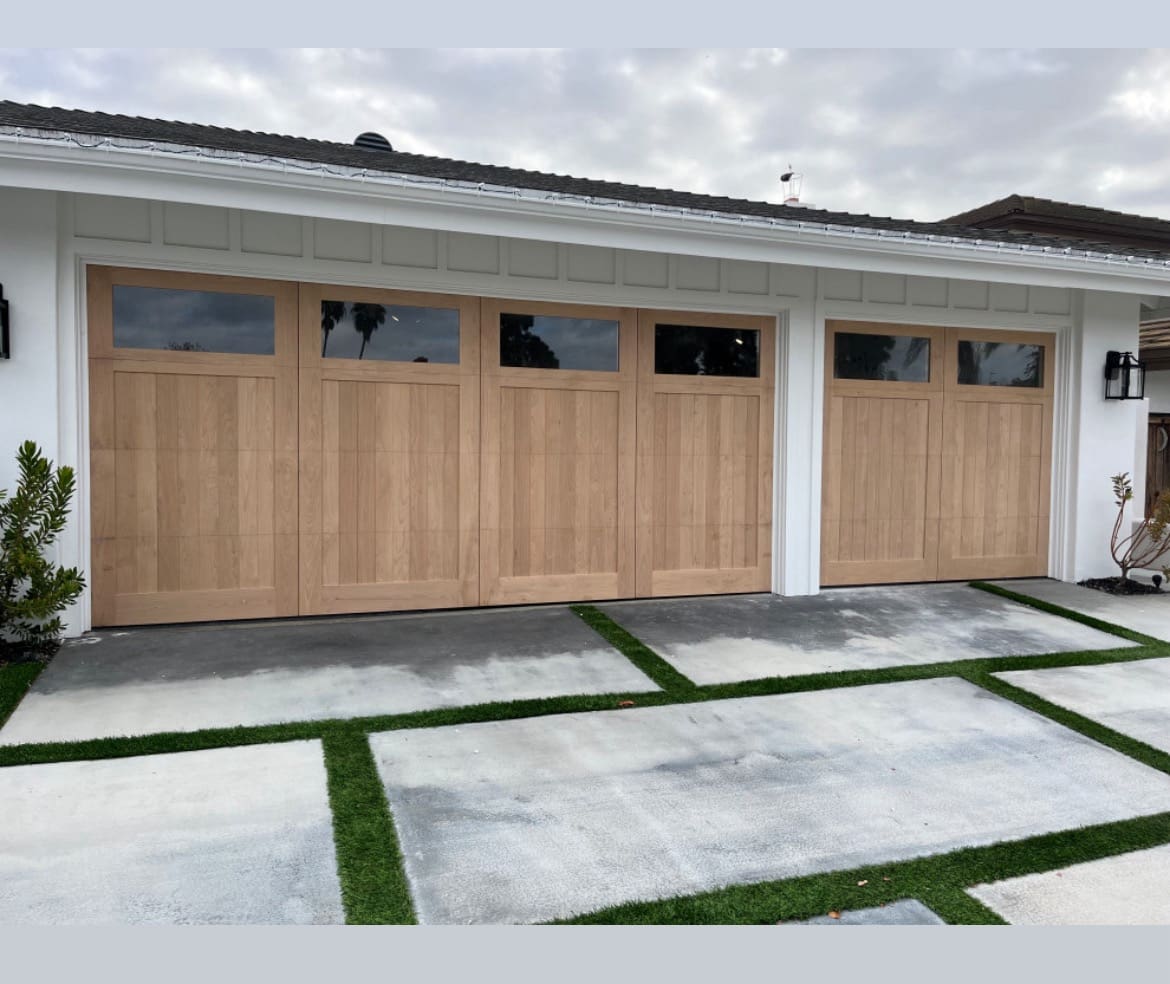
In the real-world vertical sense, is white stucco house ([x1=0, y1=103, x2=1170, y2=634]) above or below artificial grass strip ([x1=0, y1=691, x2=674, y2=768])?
above

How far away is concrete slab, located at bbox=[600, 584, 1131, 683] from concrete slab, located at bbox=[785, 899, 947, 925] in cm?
202

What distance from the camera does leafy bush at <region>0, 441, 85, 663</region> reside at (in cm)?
411

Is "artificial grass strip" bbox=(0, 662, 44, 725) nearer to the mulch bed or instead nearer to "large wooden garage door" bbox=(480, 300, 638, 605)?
"large wooden garage door" bbox=(480, 300, 638, 605)

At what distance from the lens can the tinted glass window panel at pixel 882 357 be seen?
6449 millimetres

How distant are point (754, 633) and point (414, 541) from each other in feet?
7.94

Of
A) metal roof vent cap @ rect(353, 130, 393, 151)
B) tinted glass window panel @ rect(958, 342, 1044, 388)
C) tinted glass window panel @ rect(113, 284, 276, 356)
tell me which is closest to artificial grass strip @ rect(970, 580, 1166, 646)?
tinted glass window panel @ rect(958, 342, 1044, 388)

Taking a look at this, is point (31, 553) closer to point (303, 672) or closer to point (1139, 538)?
point (303, 672)

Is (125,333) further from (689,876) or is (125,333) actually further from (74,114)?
(689,876)

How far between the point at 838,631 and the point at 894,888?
10.2 feet

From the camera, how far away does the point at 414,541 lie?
547cm

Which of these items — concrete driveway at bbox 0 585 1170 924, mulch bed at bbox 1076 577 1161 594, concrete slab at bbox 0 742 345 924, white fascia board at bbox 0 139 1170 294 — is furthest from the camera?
mulch bed at bbox 1076 577 1161 594

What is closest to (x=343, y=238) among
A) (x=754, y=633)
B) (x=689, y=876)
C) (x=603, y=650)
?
(x=603, y=650)

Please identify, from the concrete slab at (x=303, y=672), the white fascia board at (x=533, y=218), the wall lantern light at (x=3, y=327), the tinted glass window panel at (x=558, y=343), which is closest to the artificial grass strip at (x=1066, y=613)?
the white fascia board at (x=533, y=218)

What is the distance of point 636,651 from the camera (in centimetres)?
471
